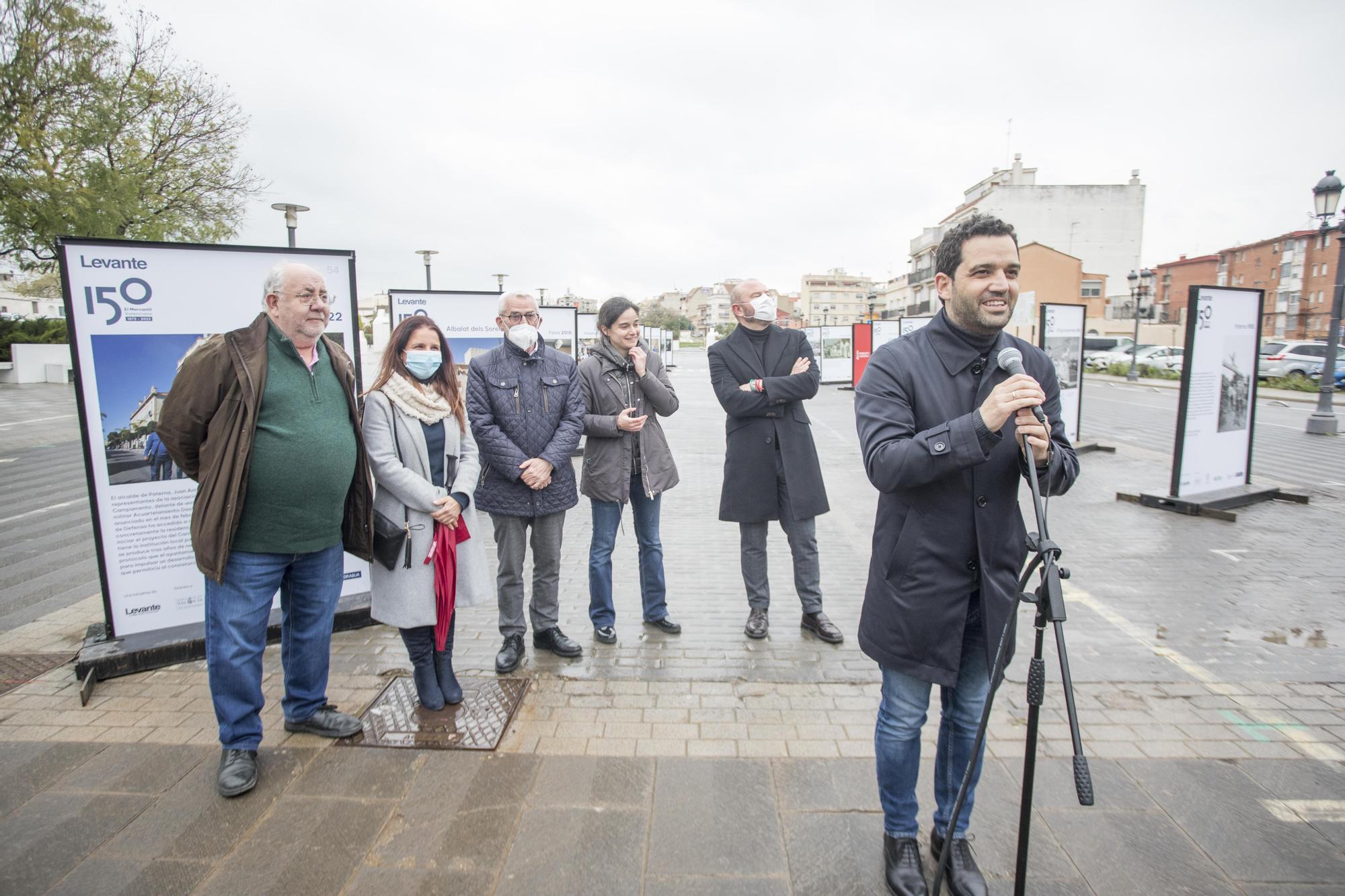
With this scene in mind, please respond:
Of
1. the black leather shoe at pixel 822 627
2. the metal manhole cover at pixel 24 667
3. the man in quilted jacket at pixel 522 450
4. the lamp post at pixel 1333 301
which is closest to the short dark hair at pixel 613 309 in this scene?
the man in quilted jacket at pixel 522 450

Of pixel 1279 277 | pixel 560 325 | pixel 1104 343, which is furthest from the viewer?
pixel 1279 277

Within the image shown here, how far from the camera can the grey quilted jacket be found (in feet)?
13.4

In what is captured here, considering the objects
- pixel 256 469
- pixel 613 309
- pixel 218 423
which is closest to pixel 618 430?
pixel 613 309

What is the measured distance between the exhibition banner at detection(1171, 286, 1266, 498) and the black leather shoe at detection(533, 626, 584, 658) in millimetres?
6596

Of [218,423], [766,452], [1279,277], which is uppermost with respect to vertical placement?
[1279,277]

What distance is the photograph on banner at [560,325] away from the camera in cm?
1325

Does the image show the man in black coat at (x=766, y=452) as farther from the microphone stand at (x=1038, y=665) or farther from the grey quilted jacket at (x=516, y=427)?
the microphone stand at (x=1038, y=665)

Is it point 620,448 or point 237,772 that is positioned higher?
point 620,448

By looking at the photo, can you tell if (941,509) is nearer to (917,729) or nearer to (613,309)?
(917,729)

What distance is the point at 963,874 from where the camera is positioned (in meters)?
2.43

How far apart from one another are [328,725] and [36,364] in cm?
3538

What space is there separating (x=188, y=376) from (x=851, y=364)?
25.1 meters

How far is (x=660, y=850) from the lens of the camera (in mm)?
2660

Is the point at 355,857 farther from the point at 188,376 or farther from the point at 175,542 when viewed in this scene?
the point at 175,542
